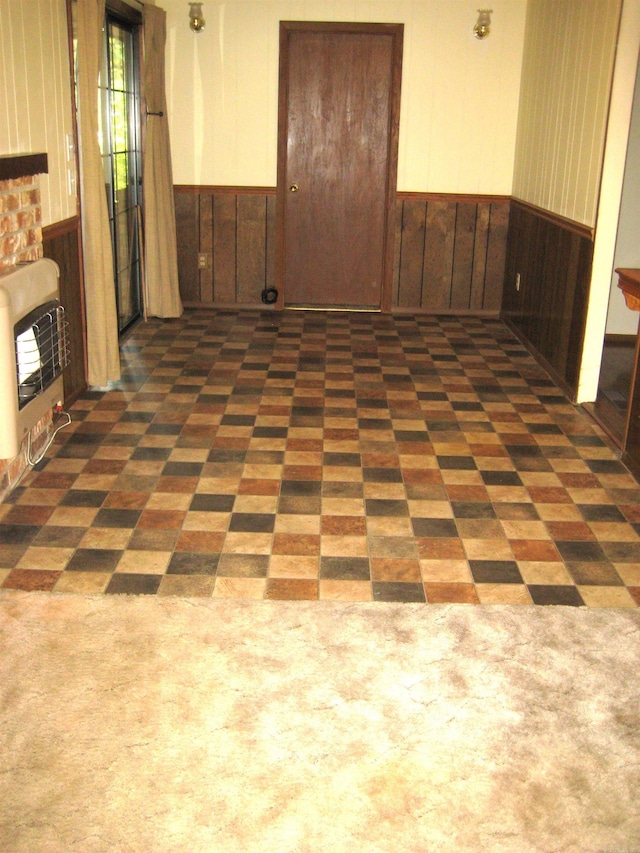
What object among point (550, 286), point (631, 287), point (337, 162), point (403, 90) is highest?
point (403, 90)

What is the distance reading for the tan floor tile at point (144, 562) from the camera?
3020 millimetres

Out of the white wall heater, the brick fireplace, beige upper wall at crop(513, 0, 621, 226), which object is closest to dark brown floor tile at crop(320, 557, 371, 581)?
the white wall heater

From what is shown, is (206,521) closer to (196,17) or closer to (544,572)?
(544,572)

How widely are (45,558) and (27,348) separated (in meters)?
0.83

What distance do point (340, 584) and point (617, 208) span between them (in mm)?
2763

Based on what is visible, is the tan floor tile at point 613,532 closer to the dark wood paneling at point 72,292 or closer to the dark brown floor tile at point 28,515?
the dark brown floor tile at point 28,515

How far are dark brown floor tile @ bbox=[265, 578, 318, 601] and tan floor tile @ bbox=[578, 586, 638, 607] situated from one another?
89 cm

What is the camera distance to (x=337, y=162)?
6750 mm

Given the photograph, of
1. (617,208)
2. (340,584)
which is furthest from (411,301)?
(340,584)

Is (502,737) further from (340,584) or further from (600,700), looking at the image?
(340,584)

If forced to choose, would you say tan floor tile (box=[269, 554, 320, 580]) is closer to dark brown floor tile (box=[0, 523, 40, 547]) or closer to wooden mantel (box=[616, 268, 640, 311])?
dark brown floor tile (box=[0, 523, 40, 547])

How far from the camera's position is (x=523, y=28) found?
6.46 meters

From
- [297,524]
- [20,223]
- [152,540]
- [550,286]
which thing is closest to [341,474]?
[297,524]

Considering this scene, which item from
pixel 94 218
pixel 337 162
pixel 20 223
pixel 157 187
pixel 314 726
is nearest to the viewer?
pixel 314 726
